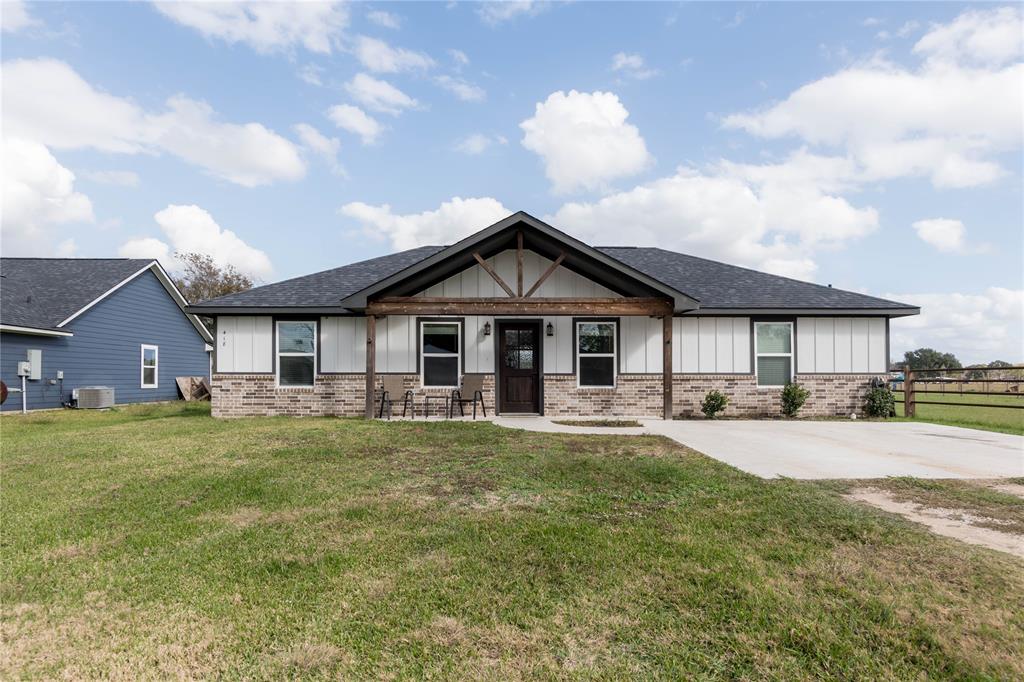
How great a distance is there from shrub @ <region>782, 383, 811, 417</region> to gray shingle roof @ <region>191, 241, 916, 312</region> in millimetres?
2005

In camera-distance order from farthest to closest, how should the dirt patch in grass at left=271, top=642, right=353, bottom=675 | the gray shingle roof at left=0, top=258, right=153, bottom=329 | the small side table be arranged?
the gray shingle roof at left=0, top=258, right=153, bottom=329, the small side table, the dirt patch in grass at left=271, top=642, right=353, bottom=675

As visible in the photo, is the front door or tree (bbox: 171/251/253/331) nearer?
the front door

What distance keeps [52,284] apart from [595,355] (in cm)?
1948

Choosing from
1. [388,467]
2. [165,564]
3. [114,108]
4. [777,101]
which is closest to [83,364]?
[114,108]

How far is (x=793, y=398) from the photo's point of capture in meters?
11.9

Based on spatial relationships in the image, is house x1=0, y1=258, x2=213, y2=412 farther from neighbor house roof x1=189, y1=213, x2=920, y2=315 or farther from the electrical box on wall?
neighbor house roof x1=189, y1=213, x2=920, y2=315

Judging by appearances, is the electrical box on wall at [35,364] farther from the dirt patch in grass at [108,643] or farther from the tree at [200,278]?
the tree at [200,278]

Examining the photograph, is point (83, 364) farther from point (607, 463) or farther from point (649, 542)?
point (649, 542)

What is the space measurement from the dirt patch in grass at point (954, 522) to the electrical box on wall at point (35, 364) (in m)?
20.3

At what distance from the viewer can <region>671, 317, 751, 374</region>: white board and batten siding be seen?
12258 mm

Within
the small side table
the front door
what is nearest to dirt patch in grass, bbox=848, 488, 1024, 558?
the front door

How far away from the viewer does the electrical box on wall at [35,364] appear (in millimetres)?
14773

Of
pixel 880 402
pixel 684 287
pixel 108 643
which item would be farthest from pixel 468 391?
pixel 880 402

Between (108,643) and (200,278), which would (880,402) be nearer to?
(108,643)
